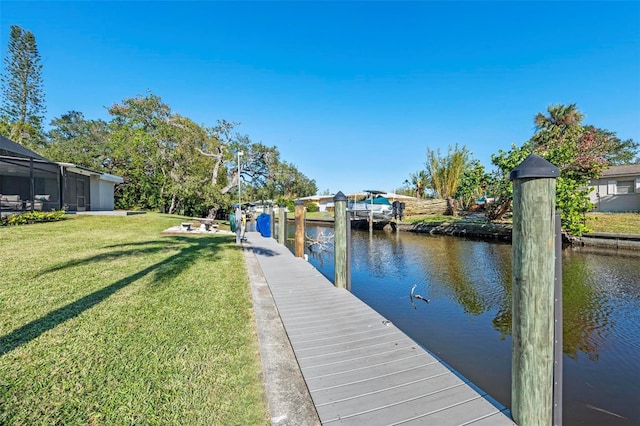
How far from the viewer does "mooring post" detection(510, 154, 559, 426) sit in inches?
69.3

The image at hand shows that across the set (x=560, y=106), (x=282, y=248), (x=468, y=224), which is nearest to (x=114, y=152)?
(x=282, y=248)

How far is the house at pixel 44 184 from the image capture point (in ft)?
42.2

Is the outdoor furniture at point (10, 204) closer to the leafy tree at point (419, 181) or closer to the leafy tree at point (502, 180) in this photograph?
the leafy tree at point (502, 180)

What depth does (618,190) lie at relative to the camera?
717 inches

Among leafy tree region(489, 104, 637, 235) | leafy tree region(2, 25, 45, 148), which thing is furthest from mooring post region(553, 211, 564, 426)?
leafy tree region(2, 25, 45, 148)

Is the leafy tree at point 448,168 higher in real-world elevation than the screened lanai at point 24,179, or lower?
higher

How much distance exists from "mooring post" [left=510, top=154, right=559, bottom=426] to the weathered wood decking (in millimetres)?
255

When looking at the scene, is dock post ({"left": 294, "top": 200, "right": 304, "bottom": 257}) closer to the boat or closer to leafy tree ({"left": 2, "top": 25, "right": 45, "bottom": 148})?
the boat

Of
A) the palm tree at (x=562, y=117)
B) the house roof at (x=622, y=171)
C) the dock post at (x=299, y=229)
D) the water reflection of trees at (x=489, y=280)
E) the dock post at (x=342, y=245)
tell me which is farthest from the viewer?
the palm tree at (x=562, y=117)

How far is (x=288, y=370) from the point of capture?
252cm

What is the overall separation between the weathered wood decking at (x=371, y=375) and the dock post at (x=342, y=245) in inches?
39.8

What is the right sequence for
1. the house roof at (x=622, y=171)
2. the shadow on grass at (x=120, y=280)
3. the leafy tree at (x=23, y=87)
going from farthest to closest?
1. the leafy tree at (x=23, y=87)
2. the house roof at (x=622, y=171)
3. the shadow on grass at (x=120, y=280)

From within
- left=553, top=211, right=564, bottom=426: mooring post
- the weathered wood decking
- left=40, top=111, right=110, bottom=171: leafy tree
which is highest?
left=40, top=111, right=110, bottom=171: leafy tree

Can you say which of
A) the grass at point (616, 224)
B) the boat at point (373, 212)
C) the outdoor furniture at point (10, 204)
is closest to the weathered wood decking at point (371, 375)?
the grass at point (616, 224)
